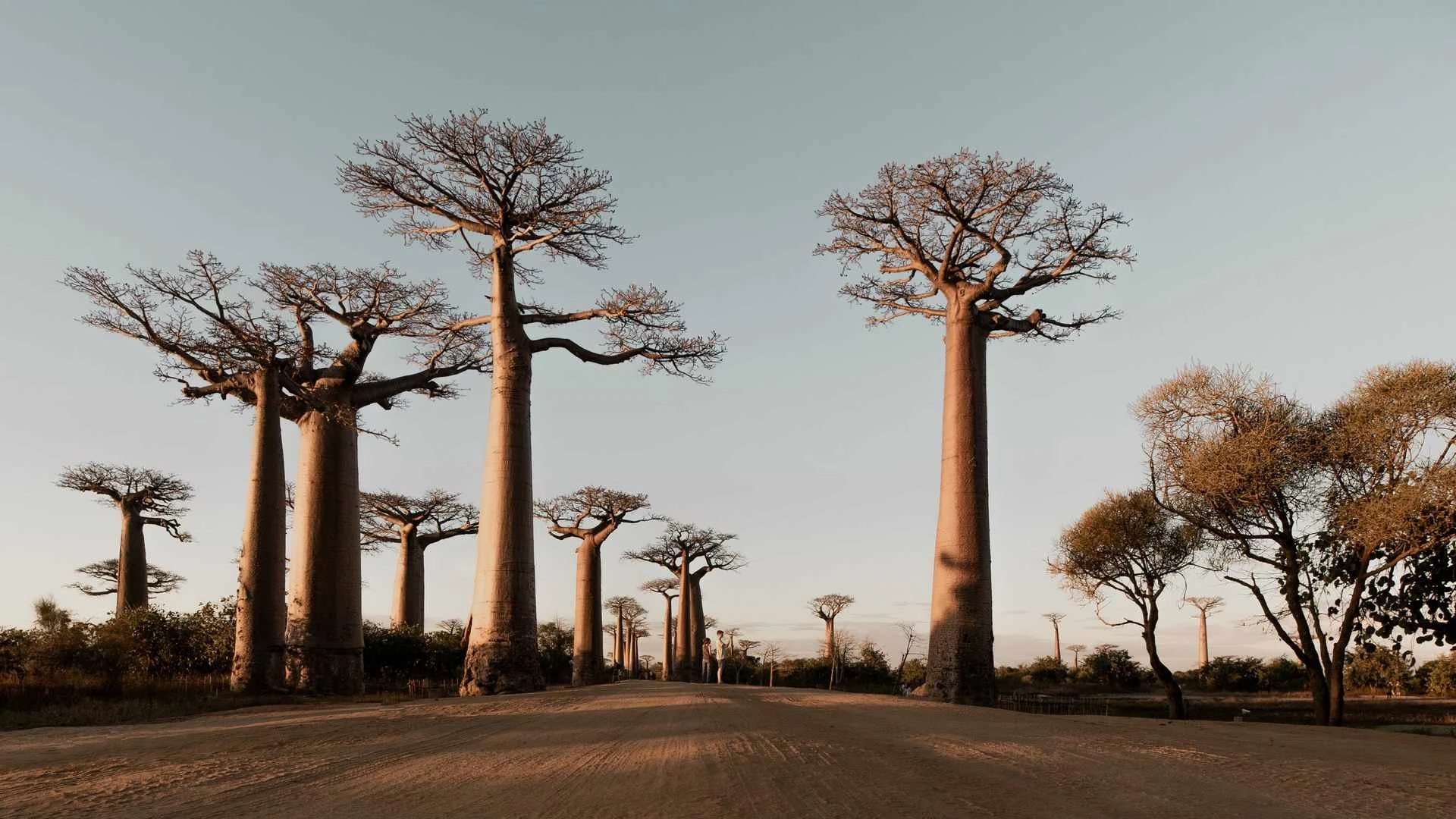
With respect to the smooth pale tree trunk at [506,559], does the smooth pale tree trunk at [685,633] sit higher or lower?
lower

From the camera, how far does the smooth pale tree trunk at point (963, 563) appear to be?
52.6ft

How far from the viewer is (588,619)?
33.3 metres

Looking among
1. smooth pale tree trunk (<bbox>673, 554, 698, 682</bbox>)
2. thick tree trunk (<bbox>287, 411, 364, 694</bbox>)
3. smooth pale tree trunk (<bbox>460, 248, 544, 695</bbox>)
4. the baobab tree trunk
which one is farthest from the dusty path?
smooth pale tree trunk (<bbox>673, 554, 698, 682</bbox>)

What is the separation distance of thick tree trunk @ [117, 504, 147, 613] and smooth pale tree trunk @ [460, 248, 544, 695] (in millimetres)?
21575

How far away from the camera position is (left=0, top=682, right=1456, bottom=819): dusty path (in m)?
3.72

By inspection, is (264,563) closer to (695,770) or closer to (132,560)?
(695,770)

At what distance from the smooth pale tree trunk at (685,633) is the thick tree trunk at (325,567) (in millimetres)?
24355

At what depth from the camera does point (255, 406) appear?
17938 millimetres

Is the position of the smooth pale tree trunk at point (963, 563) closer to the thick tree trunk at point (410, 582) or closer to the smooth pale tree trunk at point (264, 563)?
the smooth pale tree trunk at point (264, 563)

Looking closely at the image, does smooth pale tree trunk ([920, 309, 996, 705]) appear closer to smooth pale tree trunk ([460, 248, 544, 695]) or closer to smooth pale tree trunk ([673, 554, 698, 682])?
smooth pale tree trunk ([460, 248, 544, 695])

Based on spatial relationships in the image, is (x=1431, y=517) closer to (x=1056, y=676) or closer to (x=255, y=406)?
(x=255, y=406)

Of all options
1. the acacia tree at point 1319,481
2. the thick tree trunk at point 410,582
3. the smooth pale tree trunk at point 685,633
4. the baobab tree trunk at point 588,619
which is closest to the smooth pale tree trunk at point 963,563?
the acacia tree at point 1319,481

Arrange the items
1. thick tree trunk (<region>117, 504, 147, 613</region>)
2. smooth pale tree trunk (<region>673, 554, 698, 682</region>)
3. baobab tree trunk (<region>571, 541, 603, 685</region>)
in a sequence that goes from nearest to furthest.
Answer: thick tree trunk (<region>117, 504, 147, 613</region>) → baobab tree trunk (<region>571, 541, 603, 685</region>) → smooth pale tree trunk (<region>673, 554, 698, 682</region>)

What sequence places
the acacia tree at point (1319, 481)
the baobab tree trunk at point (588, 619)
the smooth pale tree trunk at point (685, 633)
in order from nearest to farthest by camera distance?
the acacia tree at point (1319, 481)
the baobab tree trunk at point (588, 619)
the smooth pale tree trunk at point (685, 633)
